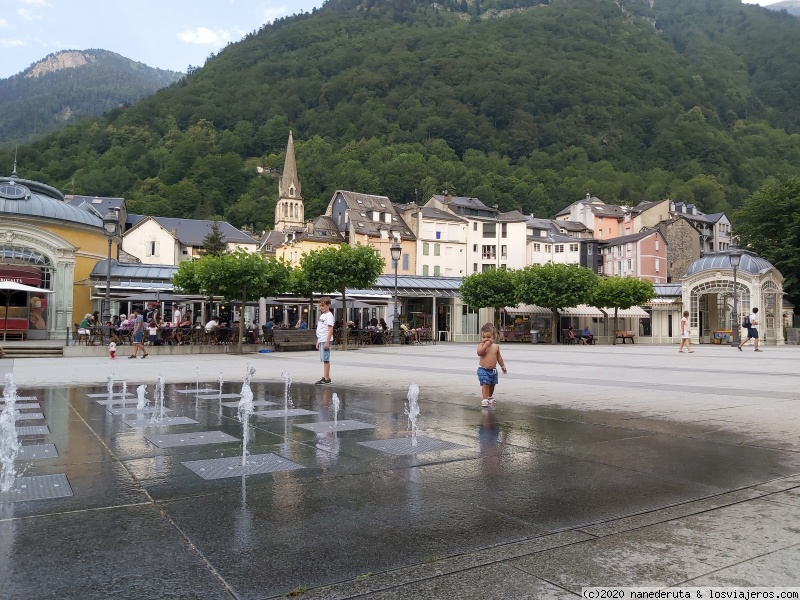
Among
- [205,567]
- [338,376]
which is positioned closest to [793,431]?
[205,567]

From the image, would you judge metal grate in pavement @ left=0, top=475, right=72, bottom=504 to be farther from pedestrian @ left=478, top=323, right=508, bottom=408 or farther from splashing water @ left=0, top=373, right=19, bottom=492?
pedestrian @ left=478, top=323, right=508, bottom=408

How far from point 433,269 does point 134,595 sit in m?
73.3

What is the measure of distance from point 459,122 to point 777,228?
8524cm

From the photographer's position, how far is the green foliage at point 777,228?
52.3m

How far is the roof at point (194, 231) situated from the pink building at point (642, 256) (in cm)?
5087

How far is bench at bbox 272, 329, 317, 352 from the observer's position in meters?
31.0

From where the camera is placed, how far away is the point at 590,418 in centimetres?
888

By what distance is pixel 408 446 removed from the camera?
6832mm

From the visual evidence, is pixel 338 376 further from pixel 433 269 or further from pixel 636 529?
pixel 433 269

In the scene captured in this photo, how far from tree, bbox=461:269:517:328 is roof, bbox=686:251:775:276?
14.5m

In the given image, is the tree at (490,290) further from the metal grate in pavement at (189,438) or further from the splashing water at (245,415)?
the metal grate in pavement at (189,438)

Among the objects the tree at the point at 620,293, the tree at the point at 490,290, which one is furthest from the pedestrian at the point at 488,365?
the tree at the point at 620,293

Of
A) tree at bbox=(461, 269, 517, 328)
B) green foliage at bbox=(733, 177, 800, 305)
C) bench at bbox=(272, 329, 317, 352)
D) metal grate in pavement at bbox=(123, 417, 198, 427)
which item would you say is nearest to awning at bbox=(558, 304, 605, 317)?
tree at bbox=(461, 269, 517, 328)

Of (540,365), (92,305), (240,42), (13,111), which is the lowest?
(540,365)
